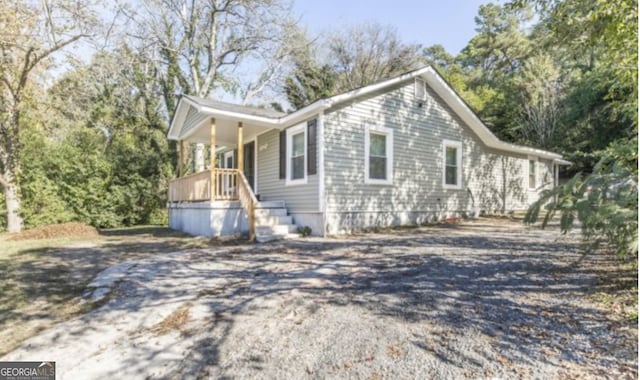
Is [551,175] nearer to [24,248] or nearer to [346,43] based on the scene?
[346,43]

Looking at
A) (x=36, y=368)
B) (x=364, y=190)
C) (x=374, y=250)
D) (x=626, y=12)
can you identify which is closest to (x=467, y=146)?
(x=364, y=190)

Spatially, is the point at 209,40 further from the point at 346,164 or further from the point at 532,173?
the point at 532,173

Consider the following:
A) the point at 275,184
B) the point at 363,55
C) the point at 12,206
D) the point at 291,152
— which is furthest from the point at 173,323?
the point at 363,55

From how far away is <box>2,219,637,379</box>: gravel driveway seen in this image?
2395 mm

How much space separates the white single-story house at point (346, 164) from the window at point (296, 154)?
1.1 inches

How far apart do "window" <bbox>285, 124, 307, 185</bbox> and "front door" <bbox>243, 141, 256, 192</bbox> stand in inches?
102

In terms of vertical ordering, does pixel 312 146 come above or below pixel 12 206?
above

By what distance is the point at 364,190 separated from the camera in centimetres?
955

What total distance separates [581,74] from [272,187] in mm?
19197

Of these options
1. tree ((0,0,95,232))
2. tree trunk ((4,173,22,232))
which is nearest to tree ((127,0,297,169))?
tree ((0,0,95,232))

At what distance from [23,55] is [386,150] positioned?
11.4m

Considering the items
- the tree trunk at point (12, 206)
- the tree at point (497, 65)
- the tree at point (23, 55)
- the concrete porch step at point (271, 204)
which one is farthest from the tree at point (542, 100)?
the tree trunk at point (12, 206)

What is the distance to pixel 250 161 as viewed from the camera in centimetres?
1287

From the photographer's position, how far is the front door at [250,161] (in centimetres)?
1256
